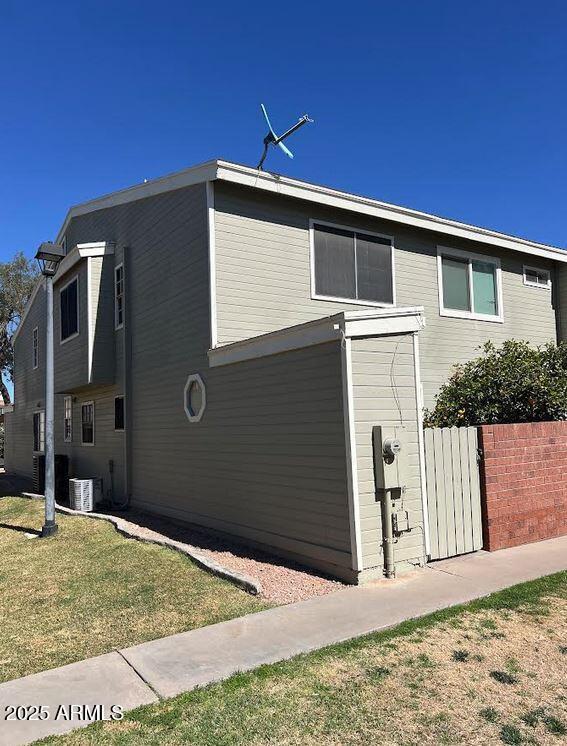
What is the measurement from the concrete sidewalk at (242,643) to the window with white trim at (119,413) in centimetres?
802

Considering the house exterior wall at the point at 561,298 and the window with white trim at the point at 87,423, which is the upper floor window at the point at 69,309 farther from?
the house exterior wall at the point at 561,298

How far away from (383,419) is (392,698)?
321 centimetres

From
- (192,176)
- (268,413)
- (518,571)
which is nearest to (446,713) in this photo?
(518,571)

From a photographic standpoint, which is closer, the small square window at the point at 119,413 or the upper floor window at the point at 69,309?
the small square window at the point at 119,413

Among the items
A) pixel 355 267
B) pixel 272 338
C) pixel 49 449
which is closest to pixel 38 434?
pixel 49 449

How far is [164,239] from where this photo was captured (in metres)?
11.0

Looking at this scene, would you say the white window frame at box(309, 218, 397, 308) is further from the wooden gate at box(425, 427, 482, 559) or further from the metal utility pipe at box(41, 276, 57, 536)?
the metal utility pipe at box(41, 276, 57, 536)

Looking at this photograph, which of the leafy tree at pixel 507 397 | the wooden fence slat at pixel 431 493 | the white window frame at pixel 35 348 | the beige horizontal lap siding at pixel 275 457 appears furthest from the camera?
the white window frame at pixel 35 348

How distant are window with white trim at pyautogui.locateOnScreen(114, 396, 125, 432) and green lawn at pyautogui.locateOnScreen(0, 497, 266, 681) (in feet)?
13.2

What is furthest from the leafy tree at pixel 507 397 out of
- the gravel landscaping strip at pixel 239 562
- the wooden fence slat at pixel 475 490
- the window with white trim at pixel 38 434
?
the window with white trim at pixel 38 434

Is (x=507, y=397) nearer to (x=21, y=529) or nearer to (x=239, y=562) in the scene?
(x=239, y=562)

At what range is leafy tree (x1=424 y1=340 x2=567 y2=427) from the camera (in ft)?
29.0

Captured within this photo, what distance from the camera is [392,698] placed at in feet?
12.2

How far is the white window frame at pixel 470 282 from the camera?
40.7ft
